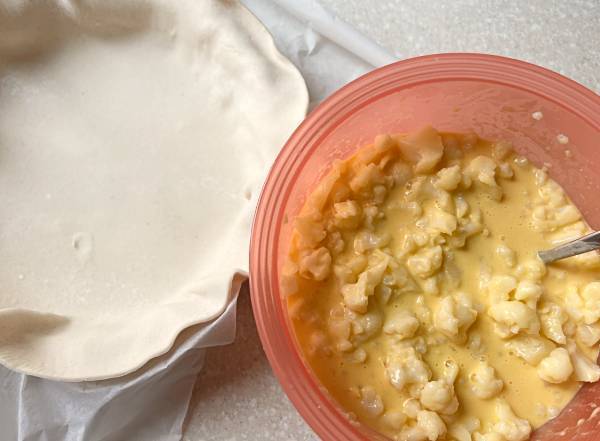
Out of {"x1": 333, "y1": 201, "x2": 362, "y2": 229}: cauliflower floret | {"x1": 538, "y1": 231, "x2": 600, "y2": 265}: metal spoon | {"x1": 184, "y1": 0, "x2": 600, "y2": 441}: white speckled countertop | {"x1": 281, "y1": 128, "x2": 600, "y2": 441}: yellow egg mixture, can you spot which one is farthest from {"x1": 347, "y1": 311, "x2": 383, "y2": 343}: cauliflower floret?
{"x1": 184, "y1": 0, "x2": 600, "y2": 441}: white speckled countertop

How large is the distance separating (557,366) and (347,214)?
0.94 feet

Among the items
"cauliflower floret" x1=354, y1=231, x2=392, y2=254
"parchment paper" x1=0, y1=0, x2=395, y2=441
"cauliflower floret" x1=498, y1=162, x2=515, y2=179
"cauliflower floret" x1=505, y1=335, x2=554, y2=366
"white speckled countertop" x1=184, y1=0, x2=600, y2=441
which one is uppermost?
"white speckled countertop" x1=184, y1=0, x2=600, y2=441

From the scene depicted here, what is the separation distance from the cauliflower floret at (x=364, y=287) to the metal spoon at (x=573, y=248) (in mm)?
188

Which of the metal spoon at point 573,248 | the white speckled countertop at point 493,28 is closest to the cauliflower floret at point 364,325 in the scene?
the metal spoon at point 573,248

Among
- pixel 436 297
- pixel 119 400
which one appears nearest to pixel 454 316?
pixel 436 297

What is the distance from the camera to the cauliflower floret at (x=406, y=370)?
0.74 meters

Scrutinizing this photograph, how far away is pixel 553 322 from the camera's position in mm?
766

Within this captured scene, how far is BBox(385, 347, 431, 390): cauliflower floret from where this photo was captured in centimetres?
74

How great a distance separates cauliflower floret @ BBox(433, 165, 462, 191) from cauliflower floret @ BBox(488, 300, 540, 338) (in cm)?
15

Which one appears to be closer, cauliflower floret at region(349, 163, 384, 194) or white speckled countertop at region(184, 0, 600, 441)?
cauliflower floret at region(349, 163, 384, 194)

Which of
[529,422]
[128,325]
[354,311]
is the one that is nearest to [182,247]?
[128,325]

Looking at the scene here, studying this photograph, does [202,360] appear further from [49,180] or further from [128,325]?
[49,180]

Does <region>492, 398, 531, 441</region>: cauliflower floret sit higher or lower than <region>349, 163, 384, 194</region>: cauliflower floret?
lower

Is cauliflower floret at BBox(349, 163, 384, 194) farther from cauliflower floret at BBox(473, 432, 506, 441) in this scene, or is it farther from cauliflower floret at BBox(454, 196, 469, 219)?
cauliflower floret at BBox(473, 432, 506, 441)
